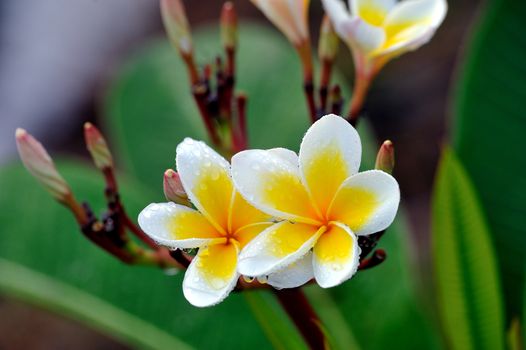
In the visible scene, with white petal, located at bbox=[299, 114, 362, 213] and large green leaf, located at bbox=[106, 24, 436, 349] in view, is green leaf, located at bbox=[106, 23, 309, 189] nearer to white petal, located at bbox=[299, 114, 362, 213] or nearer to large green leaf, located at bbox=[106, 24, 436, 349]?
large green leaf, located at bbox=[106, 24, 436, 349]

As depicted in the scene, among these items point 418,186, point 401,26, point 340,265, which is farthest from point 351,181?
point 418,186

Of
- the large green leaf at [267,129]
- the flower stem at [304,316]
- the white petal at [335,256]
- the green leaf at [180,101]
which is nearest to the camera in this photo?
the white petal at [335,256]

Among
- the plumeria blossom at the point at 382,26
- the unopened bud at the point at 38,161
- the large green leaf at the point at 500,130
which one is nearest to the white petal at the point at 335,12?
the plumeria blossom at the point at 382,26

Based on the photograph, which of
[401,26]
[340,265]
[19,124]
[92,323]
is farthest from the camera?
[19,124]

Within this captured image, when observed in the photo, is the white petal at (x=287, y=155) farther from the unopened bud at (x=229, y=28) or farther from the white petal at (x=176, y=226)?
the unopened bud at (x=229, y=28)

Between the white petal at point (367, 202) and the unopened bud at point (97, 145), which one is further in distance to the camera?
the unopened bud at point (97, 145)

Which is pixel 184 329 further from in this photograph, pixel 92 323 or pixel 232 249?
pixel 232 249

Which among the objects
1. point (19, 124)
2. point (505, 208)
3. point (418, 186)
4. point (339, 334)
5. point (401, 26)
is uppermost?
point (401, 26)
